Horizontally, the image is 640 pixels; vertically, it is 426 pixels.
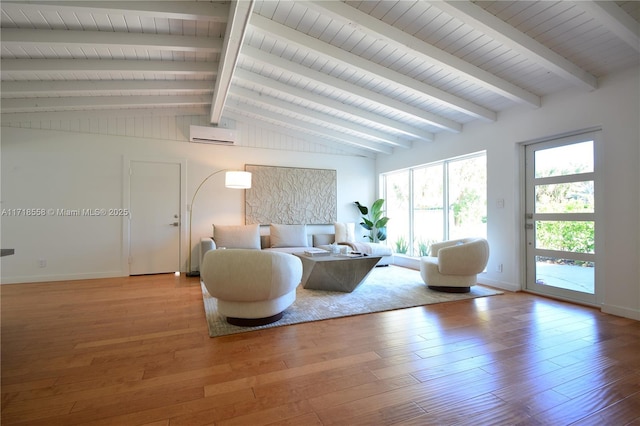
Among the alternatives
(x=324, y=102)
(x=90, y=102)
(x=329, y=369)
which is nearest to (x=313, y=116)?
(x=324, y=102)

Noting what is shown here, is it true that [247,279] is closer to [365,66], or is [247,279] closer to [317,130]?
[365,66]

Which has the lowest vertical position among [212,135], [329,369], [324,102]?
[329,369]

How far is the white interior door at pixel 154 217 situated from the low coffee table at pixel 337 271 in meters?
2.85

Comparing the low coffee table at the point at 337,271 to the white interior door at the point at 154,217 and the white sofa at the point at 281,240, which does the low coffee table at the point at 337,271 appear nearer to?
the white sofa at the point at 281,240

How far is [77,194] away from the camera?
15.5 feet

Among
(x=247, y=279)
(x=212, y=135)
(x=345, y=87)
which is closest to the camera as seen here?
(x=247, y=279)

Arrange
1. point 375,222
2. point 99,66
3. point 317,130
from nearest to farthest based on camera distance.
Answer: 1. point 99,66
2. point 317,130
3. point 375,222

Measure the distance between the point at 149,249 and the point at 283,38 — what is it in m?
4.14

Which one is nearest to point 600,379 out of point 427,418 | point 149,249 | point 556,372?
point 556,372

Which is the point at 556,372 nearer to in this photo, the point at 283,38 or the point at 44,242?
the point at 283,38

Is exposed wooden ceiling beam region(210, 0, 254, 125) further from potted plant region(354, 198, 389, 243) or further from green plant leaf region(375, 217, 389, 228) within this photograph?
green plant leaf region(375, 217, 389, 228)

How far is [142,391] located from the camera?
169 cm

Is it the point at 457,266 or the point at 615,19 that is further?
the point at 457,266

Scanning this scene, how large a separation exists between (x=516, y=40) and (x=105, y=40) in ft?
12.6
